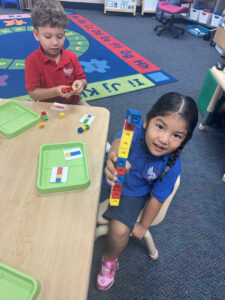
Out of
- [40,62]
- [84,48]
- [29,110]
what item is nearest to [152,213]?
[29,110]

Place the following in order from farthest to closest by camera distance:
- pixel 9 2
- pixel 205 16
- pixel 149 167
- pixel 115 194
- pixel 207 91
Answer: pixel 9 2, pixel 205 16, pixel 207 91, pixel 149 167, pixel 115 194

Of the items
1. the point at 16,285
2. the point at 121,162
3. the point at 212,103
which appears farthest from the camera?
the point at 212,103

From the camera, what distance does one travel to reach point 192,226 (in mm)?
1326

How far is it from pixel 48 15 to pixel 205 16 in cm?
421

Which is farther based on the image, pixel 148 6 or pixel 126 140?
pixel 148 6

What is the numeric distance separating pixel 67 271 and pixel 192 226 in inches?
41.0

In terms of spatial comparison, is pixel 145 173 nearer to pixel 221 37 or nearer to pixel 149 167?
pixel 149 167

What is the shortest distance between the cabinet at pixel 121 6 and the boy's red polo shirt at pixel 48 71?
168 inches

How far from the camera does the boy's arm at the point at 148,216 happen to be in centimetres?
86

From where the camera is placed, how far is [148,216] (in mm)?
883

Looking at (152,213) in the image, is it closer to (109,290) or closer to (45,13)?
(109,290)

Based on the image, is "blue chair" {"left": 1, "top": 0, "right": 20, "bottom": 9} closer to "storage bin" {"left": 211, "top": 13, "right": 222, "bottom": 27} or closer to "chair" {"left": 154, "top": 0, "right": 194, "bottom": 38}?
"chair" {"left": 154, "top": 0, "right": 194, "bottom": 38}

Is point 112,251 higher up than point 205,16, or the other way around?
point 205,16

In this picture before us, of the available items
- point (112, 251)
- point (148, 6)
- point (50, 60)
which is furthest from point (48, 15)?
point (148, 6)
